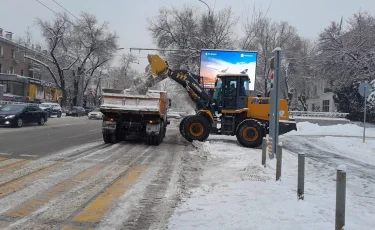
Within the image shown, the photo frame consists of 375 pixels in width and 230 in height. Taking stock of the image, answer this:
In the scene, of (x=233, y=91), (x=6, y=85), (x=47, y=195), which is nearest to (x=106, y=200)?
(x=47, y=195)

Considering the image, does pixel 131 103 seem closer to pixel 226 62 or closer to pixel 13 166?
pixel 13 166

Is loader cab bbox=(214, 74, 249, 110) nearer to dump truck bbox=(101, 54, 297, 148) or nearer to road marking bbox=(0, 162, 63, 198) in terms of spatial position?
dump truck bbox=(101, 54, 297, 148)

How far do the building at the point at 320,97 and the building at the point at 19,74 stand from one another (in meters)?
42.9

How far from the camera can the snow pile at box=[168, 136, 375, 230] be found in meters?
5.54

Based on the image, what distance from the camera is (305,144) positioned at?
18438mm

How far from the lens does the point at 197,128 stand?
17328 mm

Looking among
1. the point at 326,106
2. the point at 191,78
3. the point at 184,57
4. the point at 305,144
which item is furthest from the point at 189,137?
the point at 326,106

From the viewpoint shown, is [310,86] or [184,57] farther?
[310,86]

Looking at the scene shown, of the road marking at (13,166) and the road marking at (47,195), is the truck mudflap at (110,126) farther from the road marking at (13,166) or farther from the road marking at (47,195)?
the road marking at (47,195)

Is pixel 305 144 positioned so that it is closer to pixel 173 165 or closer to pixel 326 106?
pixel 173 165

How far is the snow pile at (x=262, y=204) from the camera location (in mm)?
5543

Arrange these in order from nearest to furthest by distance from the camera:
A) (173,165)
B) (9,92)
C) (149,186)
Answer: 1. (149,186)
2. (173,165)
3. (9,92)

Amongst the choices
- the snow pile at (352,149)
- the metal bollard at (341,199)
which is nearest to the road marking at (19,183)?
the metal bollard at (341,199)

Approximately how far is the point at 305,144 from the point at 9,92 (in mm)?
51328
